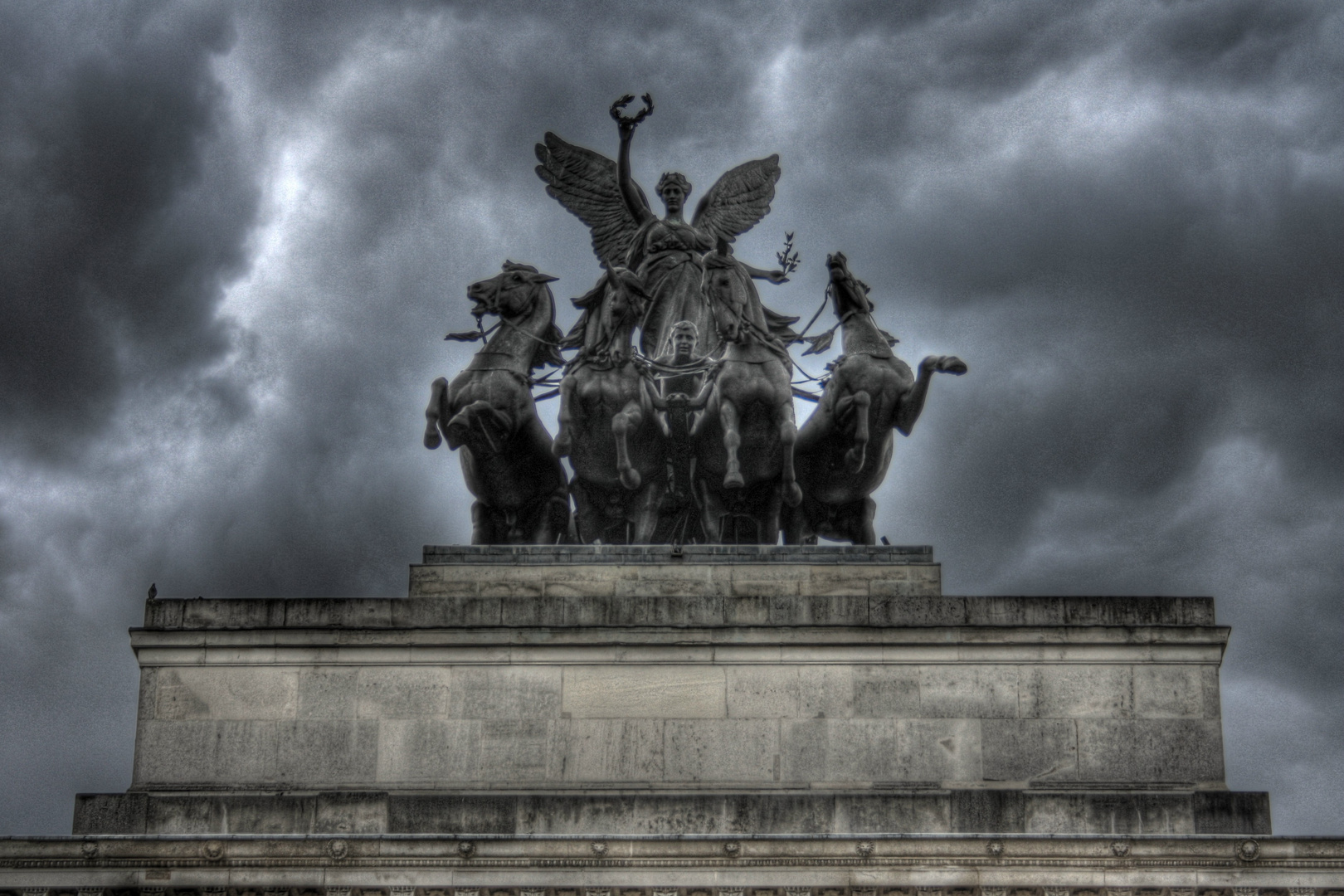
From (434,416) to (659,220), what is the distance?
751cm

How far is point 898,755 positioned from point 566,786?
3527 mm

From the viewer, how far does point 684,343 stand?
3200 cm

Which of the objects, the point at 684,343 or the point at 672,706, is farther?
the point at 684,343

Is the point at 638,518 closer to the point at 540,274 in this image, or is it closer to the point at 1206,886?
the point at 540,274

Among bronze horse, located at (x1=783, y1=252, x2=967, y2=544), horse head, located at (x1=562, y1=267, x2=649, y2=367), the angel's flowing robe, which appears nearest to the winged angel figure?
the angel's flowing robe

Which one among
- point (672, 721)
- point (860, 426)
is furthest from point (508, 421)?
point (672, 721)

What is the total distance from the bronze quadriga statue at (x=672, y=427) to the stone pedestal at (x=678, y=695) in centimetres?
233

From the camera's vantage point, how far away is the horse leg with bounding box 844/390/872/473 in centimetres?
2800

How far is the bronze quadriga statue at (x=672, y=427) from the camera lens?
28094 millimetres

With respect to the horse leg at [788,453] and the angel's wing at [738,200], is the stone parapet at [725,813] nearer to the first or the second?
the horse leg at [788,453]

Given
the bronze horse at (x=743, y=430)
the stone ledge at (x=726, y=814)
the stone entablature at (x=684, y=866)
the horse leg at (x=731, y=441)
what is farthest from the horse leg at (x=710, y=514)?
the stone entablature at (x=684, y=866)

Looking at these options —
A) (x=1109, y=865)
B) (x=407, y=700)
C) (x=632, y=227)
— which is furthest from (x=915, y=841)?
(x=632, y=227)

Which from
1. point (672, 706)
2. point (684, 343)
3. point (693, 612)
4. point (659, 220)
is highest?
point (659, 220)

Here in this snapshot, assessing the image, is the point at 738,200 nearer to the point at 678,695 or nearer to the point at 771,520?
the point at 771,520
